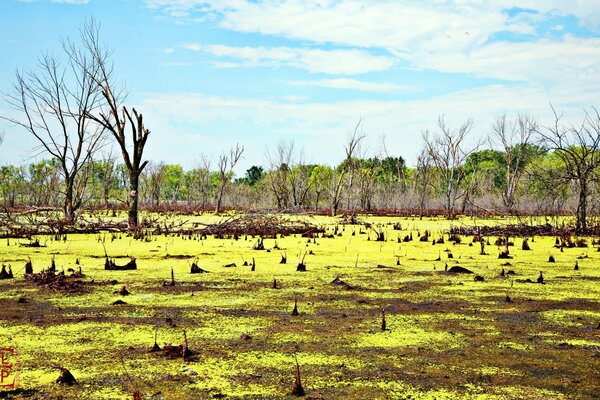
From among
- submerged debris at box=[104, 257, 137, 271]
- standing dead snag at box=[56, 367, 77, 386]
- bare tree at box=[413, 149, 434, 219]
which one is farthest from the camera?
bare tree at box=[413, 149, 434, 219]

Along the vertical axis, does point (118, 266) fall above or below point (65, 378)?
above

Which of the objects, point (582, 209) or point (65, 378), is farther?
point (582, 209)

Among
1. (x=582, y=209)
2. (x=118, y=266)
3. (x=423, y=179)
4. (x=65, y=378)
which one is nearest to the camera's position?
(x=65, y=378)

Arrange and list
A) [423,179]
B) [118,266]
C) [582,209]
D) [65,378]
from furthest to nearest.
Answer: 1. [423,179]
2. [582,209]
3. [118,266]
4. [65,378]

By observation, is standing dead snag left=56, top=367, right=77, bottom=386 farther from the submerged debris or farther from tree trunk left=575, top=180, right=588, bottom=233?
tree trunk left=575, top=180, right=588, bottom=233

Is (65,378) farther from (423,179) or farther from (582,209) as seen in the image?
(423,179)

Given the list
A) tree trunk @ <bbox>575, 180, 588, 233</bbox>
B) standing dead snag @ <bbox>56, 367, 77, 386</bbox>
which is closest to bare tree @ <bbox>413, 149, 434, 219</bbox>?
tree trunk @ <bbox>575, 180, 588, 233</bbox>

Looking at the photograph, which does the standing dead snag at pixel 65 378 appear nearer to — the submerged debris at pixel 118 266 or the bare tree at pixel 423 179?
the submerged debris at pixel 118 266

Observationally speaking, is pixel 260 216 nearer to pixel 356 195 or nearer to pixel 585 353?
pixel 585 353

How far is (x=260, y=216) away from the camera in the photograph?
15.2 m

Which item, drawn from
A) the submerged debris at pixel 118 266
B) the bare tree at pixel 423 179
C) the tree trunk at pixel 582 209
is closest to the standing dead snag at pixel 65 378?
the submerged debris at pixel 118 266

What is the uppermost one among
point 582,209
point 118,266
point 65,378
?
point 582,209

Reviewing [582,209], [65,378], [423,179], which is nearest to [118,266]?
[65,378]

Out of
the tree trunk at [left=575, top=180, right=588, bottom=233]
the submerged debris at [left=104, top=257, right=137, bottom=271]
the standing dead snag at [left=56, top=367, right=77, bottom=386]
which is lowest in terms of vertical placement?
the standing dead snag at [left=56, top=367, right=77, bottom=386]
